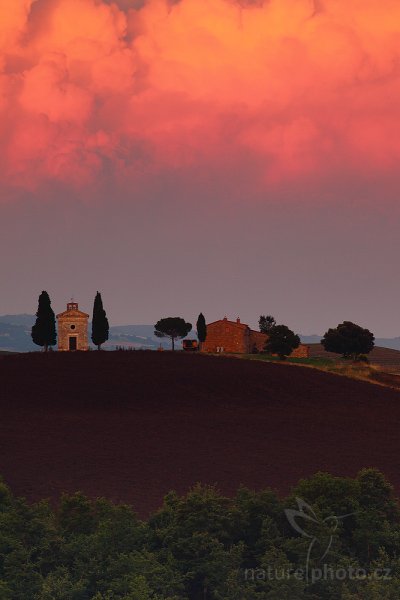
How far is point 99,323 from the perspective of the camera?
91.6 m

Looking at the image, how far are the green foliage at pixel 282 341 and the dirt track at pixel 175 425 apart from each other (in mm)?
18938

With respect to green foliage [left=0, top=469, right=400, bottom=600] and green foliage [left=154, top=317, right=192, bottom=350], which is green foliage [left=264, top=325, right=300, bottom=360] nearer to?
green foliage [left=154, top=317, right=192, bottom=350]

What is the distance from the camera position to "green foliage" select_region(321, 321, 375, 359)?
10894 centimetres

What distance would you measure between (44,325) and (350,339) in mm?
47478

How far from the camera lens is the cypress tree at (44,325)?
8862 centimetres

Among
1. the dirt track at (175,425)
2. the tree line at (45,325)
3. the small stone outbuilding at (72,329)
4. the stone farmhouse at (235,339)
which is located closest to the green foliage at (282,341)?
the stone farmhouse at (235,339)

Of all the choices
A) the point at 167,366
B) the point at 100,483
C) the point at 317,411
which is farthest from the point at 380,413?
the point at 100,483

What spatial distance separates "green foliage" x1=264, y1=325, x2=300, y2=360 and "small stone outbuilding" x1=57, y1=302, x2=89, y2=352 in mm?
24247

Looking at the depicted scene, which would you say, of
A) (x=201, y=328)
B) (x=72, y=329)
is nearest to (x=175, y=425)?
(x=72, y=329)

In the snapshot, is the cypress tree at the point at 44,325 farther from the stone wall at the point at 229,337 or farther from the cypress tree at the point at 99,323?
the stone wall at the point at 229,337

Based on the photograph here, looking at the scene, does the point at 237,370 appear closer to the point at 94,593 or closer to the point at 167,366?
the point at 167,366

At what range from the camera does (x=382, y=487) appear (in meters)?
18.6

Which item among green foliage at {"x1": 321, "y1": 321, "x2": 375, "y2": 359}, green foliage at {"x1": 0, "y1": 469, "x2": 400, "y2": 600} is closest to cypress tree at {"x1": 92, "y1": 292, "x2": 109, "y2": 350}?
green foliage at {"x1": 321, "y1": 321, "x2": 375, "y2": 359}

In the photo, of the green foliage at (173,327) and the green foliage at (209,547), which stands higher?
the green foliage at (173,327)
